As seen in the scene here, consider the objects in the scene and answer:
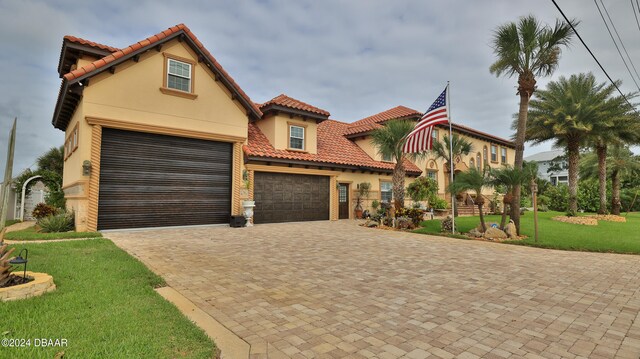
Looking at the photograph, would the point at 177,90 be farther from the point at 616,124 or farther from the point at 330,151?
the point at 616,124

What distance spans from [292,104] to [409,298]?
50.2ft

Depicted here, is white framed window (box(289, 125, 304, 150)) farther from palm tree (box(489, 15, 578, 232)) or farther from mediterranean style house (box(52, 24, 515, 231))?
palm tree (box(489, 15, 578, 232))

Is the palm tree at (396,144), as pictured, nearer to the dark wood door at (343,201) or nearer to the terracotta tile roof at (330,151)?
the terracotta tile roof at (330,151)

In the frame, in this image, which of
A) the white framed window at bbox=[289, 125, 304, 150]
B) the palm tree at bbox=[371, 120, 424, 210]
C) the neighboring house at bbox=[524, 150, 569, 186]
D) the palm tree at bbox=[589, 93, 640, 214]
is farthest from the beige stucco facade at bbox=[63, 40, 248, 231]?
the neighboring house at bbox=[524, 150, 569, 186]

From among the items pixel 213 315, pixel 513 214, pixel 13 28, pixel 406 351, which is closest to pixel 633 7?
pixel 513 214

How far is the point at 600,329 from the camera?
14.0 feet

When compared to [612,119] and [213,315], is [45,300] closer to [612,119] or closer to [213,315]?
[213,315]

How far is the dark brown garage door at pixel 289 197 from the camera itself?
1744 centimetres

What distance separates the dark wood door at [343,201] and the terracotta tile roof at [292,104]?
5075mm

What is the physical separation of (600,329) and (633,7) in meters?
11.0

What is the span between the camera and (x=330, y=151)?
71.5 ft

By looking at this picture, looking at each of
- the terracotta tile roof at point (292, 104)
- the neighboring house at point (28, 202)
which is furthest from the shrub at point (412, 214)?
the neighboring house at point (28, 202)

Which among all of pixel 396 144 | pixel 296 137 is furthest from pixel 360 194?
pixel 296 137

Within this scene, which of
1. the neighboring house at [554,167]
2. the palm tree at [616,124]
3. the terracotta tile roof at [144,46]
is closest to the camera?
the terracotta tile roof at [144,46]
